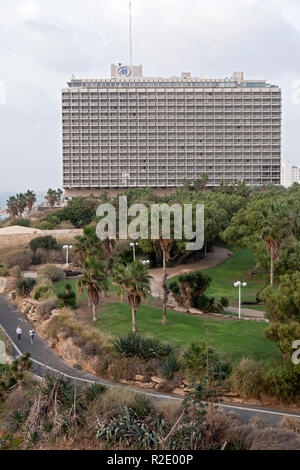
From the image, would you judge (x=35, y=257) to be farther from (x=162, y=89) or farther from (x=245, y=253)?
(x=162, y=89)

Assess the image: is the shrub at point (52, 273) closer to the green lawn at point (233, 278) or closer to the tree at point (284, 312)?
the green lawn at point (233, 278)

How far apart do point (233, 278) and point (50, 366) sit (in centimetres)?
3096

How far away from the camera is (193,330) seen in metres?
30.4

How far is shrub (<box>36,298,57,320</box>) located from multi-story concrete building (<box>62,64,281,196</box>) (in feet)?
396

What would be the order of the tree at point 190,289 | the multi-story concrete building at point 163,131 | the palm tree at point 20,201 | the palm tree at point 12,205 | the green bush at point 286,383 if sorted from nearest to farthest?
the green bush at point 286,383 → the tree at point 190,289 → the palm tree at point 20,201 → the palm tree at point 12,205 → the multi-story concrete building at point 163,131

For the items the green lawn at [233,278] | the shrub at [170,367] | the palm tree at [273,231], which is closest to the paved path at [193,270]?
the green lawn at [233,278]

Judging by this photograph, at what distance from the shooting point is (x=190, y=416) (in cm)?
1841

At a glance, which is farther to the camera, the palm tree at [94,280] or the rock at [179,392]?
the palm tree at [94,280]

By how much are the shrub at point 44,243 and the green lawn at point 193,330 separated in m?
28.0

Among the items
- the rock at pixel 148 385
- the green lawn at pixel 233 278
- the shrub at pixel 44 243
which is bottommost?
the rock at pixel 148 385

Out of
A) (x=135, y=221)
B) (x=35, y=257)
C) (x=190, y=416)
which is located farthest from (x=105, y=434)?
(x=35, y=257)

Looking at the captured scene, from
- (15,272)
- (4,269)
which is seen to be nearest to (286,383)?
(15,272)

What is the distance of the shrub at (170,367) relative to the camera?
24.0 metres
